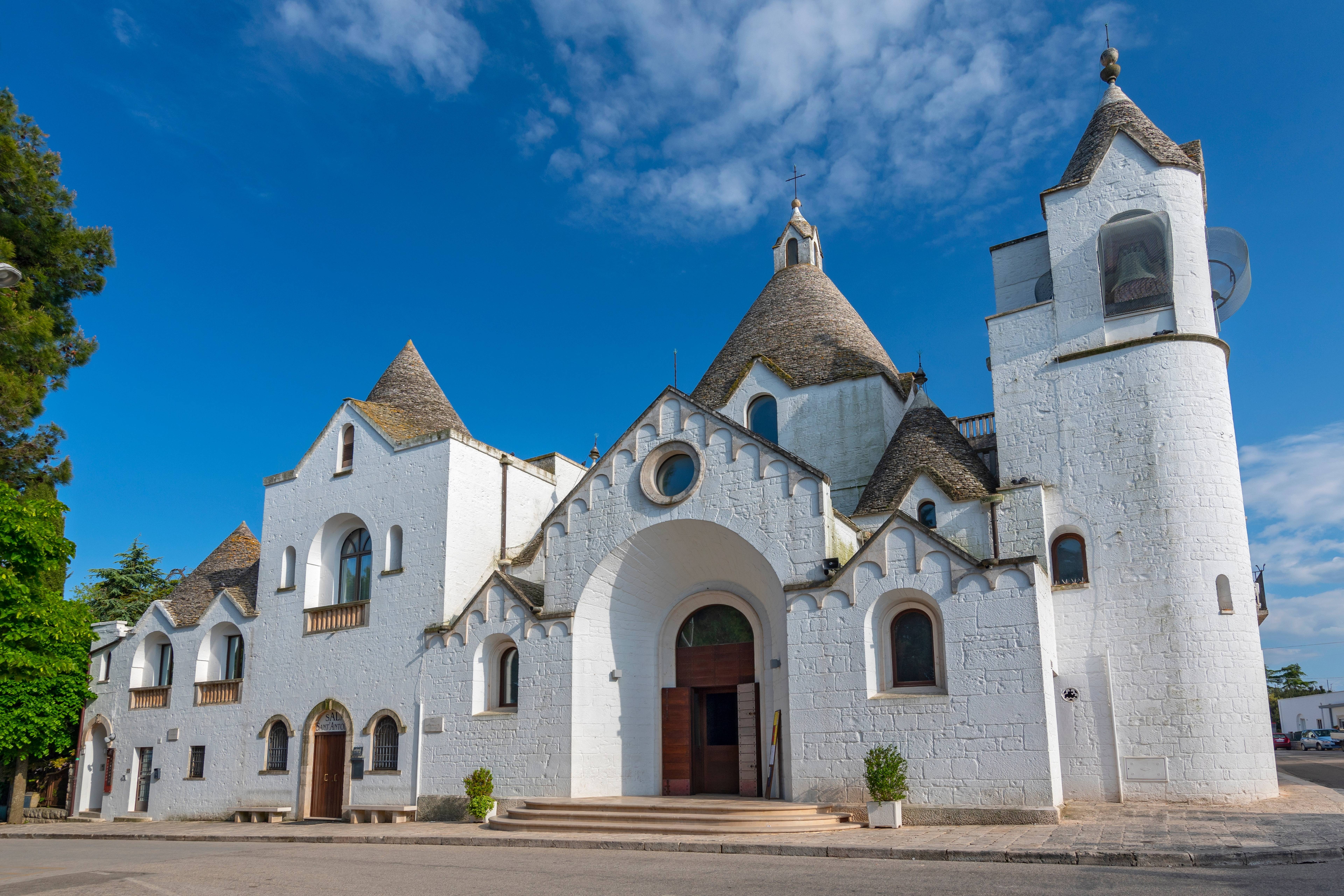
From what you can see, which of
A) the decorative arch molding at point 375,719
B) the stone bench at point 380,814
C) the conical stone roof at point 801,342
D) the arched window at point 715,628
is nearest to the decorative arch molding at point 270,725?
the decorative arch molding at point 375,719

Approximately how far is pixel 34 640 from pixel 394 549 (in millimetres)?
10228

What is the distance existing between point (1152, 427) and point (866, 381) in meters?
7.11

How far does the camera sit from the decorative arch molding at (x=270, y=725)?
23.1m

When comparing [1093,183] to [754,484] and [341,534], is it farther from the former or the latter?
[341,534]

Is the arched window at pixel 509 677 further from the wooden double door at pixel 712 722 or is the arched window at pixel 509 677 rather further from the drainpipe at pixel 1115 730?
the drainpipe at pixel 1115 730

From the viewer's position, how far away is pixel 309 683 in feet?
75.4

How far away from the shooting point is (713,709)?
66.0 ft

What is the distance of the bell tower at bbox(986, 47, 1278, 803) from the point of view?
1686 cm

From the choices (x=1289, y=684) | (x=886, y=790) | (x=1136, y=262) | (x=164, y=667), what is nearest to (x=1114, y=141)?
(x=1136, y=262)

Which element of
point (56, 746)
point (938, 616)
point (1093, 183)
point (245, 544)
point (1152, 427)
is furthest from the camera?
point (245, 544)

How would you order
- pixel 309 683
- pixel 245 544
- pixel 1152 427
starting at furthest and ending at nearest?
pixel 245 544, pixel 309 683, pixel 1152 427

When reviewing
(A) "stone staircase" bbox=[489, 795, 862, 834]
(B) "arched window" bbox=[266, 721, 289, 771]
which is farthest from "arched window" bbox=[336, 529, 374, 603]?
(A) "stone staircase" bbox=[489, 795, 862, 834]

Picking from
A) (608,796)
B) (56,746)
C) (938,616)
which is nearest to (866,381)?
(938,616)

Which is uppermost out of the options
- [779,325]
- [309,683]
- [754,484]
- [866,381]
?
[779,325]
